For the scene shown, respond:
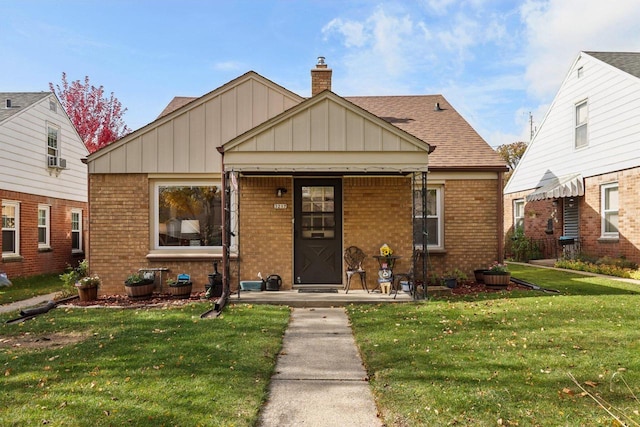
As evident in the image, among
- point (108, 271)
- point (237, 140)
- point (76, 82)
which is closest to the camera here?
point (237, 140)

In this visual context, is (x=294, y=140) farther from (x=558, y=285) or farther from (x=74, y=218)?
(x=74, y=218)

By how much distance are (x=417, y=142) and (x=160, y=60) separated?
35.6ft

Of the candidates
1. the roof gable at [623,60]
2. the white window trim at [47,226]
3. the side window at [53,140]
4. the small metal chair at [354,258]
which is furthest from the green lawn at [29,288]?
the roof gable at [623,60]

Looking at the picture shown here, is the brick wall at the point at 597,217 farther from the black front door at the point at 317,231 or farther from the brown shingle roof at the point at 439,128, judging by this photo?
the black front door at the point at 317,231

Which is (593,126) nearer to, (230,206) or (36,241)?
(230,206)

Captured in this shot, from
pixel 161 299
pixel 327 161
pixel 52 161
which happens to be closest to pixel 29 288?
pixel 161 299

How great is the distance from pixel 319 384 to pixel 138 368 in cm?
199

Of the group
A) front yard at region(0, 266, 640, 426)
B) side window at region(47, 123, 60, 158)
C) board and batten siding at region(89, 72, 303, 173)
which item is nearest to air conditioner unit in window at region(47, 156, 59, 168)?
side window at region(47, 123, 60, 158)

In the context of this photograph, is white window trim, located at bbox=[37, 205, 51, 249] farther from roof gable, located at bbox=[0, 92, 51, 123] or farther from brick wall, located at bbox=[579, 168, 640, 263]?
brick wall, located at bbox=[579, 168, 640, 263]

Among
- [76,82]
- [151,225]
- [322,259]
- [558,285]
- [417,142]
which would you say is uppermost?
[76,82]

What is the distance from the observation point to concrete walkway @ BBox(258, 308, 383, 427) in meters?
3.46

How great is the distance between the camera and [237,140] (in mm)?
7883

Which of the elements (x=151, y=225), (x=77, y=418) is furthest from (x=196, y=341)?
(x=151, y=225)

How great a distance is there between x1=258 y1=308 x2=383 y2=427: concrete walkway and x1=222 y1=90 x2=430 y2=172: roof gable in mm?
3187
